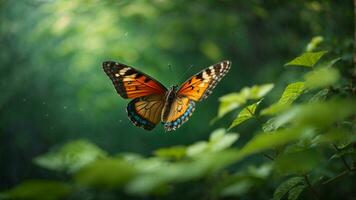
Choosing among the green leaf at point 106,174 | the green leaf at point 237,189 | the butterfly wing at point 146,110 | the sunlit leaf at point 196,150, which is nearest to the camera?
the green leaf at point 106,174

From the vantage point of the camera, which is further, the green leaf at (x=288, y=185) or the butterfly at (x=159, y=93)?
the butterfly at (x=159, y=93)

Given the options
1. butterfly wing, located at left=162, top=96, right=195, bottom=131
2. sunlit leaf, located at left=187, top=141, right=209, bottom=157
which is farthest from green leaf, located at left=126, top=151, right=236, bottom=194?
butterfly wing, located at left=162, top=96, right=195, bottom=131

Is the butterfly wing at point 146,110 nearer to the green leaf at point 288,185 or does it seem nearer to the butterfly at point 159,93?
the butterfly at point 159,93

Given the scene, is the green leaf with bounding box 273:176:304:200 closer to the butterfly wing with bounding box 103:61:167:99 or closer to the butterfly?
the butterfly

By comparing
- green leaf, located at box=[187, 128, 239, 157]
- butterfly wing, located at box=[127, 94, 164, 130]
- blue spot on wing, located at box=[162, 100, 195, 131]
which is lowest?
green leaf, located at box=[187, 128, 239, 157]

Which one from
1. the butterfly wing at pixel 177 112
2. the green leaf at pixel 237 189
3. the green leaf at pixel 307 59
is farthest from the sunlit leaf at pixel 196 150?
the butterfly wing at pixel 177 112

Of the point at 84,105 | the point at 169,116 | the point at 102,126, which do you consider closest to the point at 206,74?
the point at 169,116

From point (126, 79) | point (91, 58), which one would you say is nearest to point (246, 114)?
point (126, 79)

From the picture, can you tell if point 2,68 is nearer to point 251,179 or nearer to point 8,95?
point 8,95
